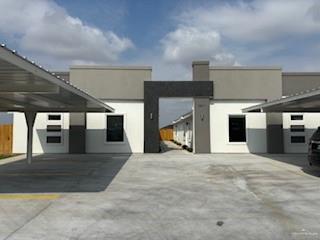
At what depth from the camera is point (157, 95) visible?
78.6 feet

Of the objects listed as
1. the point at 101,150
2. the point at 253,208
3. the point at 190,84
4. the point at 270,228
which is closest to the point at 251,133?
the point at 190,84

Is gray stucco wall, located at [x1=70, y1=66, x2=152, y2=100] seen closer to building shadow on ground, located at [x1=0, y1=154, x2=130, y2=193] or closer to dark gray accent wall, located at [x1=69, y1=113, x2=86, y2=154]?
dark gray accent wall, located at [x1=69, y1=113, x2=86, y2=154]

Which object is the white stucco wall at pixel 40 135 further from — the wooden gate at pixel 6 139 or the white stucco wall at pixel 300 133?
the white stucco wall at pixel 300 133

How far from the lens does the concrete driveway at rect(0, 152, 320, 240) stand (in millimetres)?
6352

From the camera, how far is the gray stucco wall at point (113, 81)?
79.8 ft

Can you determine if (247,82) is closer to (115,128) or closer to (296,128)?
(296,128)

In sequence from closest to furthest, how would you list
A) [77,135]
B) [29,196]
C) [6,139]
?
[29,196], [77,135], [6,139]

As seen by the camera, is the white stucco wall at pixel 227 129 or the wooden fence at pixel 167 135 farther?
the wooden fence at pixel 167 135

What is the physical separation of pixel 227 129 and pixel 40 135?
1114 cm

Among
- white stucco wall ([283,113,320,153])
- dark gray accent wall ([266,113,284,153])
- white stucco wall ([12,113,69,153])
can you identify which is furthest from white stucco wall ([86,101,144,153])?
white stucco wall ([283,113,320,153])

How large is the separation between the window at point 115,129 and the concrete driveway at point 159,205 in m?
10.2

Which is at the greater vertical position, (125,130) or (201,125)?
(201,125)

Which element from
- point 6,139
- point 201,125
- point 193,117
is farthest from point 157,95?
point 6,139

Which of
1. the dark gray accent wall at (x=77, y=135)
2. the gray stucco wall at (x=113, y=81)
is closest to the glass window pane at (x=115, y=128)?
the gray stucco wall at (x=113, y=81)
